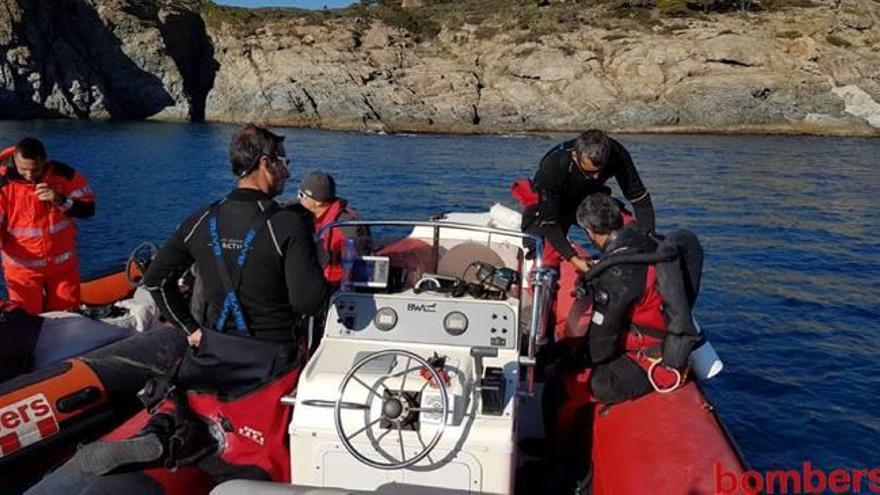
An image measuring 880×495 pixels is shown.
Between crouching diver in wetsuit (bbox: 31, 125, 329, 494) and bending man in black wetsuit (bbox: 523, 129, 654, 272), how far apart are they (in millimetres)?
2661

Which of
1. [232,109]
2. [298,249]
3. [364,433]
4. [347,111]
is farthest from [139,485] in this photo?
[232,109]

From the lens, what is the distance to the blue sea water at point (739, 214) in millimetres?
7203

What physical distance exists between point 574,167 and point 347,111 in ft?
158

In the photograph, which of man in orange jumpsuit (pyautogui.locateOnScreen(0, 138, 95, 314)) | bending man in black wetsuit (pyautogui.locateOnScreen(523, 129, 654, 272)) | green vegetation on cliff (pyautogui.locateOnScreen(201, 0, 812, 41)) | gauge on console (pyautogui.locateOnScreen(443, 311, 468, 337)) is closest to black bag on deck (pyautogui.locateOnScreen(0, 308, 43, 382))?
man in orange jumpsuit (pyautogui.locateOnScreen(0, 138, 95, 314))

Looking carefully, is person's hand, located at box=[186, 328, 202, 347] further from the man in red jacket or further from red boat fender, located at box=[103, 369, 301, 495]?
the man in red jacket

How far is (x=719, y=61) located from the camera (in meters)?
47.9

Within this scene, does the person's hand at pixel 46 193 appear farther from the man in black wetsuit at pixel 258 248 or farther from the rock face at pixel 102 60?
the rock face at pixel 102 60

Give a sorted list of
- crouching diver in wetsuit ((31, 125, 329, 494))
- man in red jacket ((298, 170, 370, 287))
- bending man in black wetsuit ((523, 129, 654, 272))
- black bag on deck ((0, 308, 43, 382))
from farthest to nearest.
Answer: bending man in black wetsuit ((523, 129, 654, 272)) → black bag on deck ((0, 308, 43, 382)) → man in red jacket ((298, 170, 370, 287)) → crouching diver in wetsuit ((31, 125, 329, 494))

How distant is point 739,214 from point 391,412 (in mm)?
15892

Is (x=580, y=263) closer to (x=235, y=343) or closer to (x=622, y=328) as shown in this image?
(x=622, y=328)

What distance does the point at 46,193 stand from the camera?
5.82m

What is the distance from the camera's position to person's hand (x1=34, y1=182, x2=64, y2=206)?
5.80 meters

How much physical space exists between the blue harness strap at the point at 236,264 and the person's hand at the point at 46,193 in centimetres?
321

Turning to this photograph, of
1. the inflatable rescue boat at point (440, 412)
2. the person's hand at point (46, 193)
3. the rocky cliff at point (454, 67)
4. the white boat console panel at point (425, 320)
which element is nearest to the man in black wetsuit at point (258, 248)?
the inflatable rescue boat at point (440, 412)
